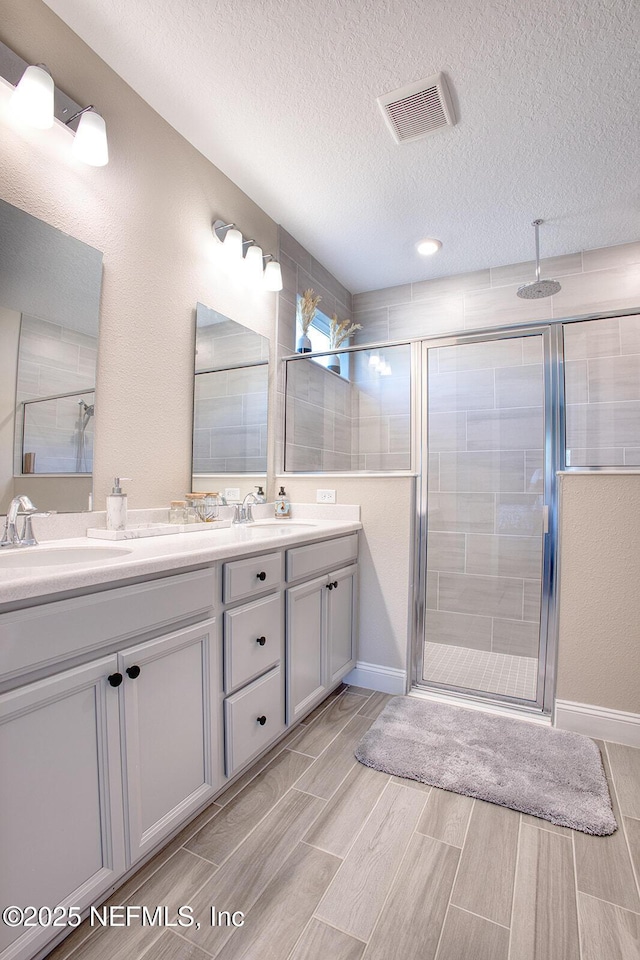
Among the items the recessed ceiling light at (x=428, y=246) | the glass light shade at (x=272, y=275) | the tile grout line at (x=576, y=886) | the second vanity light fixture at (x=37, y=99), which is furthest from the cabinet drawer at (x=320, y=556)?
the recessed ceiling light at (x=428, y=246)

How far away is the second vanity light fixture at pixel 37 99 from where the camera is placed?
4.45ft

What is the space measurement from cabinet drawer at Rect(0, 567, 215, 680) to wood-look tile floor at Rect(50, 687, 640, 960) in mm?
666

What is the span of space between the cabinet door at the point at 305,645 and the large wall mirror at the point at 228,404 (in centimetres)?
72

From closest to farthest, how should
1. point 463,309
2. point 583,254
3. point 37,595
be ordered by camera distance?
1. point 37,595
2. point 583,254
3. point 463,309

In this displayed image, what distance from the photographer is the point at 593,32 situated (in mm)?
1563

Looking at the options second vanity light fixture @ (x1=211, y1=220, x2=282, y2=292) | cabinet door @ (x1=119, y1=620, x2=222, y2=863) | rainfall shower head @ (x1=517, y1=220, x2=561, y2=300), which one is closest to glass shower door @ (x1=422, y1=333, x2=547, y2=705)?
rainfall shower head @ (x1=517, y1=220, x2=561, y2=300)

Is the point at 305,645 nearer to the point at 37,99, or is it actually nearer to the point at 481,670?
the point at 481,670

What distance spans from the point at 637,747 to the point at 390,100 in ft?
9.10

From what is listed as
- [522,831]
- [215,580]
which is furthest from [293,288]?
[522,831]

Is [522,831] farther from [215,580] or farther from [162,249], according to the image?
[162,249]

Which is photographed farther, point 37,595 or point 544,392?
point 544,392

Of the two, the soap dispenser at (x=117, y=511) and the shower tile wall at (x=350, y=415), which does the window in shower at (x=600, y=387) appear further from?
the soap dispenser at (x=117, y=511)

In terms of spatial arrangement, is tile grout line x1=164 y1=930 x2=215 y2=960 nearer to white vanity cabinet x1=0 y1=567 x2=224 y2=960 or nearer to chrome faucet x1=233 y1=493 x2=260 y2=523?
white vanity cabinet x1=0 y1=567 x2=224 y2=960

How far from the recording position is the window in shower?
203cm
